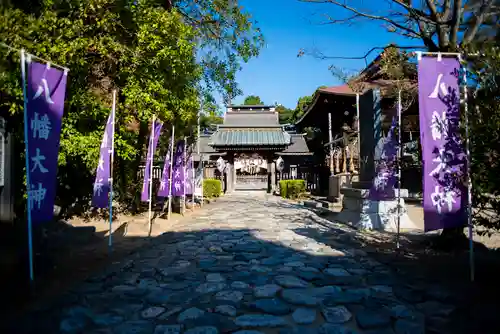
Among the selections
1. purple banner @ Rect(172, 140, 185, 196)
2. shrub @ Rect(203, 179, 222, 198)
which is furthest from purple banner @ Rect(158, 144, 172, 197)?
shrub @ Rect(203, 179, 222, 198)

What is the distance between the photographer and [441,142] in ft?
15.0

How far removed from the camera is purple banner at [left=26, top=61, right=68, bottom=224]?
407 cm

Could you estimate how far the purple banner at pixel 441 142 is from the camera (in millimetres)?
4500

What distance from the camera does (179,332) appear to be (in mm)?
3104

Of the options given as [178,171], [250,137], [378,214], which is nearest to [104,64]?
[178,171]

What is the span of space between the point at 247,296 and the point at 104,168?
13.6ft

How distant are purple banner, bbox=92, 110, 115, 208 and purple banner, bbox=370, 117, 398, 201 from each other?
5907mm

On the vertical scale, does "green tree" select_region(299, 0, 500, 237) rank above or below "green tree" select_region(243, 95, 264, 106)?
below

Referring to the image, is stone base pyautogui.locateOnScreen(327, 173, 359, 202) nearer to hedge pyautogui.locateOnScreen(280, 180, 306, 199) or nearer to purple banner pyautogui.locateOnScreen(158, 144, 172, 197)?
hedge pyautogui.locateOnScreen(280, 180, 306, 199)

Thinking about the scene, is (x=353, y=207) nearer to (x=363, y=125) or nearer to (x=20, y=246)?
(x=363, y=125)

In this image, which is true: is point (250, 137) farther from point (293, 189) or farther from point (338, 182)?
point (338, 182)

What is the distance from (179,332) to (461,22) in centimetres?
660

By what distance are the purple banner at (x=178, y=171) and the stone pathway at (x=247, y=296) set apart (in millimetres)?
4603

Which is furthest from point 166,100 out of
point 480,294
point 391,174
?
point 480,294
